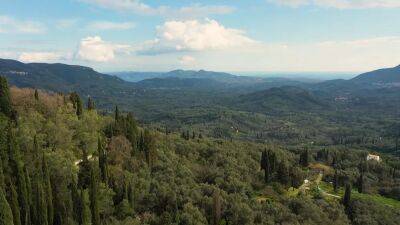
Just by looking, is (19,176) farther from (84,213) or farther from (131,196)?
(131,196)

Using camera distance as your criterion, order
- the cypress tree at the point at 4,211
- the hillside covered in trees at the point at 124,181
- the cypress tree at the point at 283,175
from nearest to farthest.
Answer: the cypress tree at the point at 4,211
the hillside covered in trees at the point at 124,181
the cypress tree at the point at 283,175

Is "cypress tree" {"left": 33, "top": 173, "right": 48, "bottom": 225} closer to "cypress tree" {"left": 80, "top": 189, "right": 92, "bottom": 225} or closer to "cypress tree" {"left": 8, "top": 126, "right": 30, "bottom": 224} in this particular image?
"cypress tree" {"left": 8, "top": 126, "right": 30, "bottom": 224}

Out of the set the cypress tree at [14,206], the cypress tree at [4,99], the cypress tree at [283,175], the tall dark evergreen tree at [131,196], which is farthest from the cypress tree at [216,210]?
the cypress tree at [4,99]

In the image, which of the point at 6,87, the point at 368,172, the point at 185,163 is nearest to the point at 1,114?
the point at 6,87

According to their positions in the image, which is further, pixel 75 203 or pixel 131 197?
pixel 131 197

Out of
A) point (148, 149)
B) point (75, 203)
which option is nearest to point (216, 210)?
point (75, 203)

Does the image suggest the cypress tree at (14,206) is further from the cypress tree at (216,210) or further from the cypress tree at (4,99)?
the cypress tree at (216,210)

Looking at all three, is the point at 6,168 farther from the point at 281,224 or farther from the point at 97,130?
the point at 281,224

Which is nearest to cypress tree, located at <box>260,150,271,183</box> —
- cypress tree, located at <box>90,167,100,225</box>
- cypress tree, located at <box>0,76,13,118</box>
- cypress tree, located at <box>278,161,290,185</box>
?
cypress tree, located at <box>278,161,290,185</box>

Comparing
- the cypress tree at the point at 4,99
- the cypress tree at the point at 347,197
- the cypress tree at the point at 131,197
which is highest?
the cypress tree at the point at 4,99
